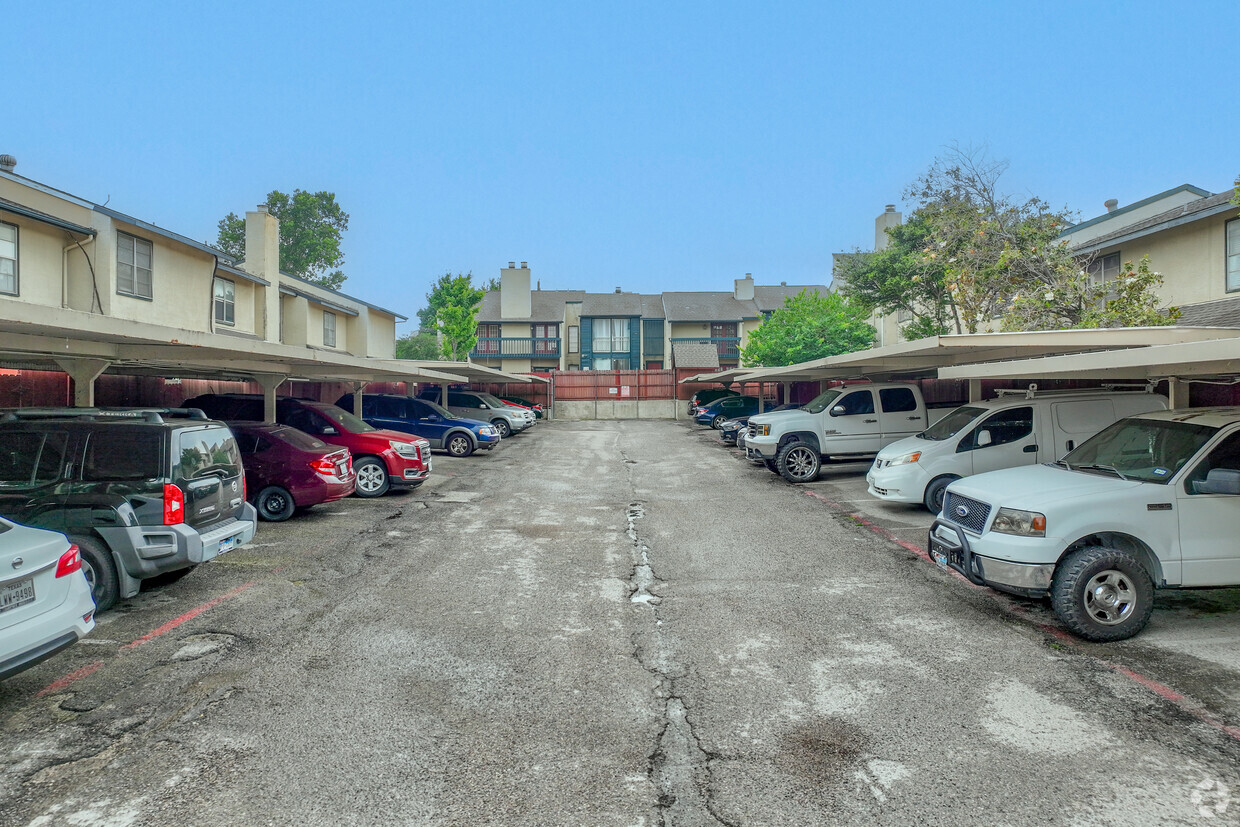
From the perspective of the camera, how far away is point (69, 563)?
189 inches

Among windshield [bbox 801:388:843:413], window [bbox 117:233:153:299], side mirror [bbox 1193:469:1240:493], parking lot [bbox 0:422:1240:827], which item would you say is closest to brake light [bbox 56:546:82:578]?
parking lot [bbox 0:422:1240:827]

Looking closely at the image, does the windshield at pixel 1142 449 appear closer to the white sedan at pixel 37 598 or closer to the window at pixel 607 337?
the white sedan at pixel 37 598


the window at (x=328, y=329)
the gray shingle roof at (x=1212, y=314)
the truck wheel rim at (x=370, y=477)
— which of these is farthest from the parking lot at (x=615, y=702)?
the window at (x=328, y=329)

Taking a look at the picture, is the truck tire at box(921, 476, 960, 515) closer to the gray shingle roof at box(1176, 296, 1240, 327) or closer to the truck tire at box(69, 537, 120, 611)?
the gray shingle roof at box(1176, 296, 1240, 327)

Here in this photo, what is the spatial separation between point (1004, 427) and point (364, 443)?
10693mm

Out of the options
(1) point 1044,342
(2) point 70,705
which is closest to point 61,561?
(2) point 70,705

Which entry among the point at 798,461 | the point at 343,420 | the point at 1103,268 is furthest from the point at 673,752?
the point at 1103,268

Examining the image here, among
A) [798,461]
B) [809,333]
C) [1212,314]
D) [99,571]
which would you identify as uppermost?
[809,333]

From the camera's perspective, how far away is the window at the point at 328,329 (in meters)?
31.9

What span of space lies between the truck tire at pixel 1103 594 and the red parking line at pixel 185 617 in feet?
23.5

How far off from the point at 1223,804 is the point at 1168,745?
63 cm

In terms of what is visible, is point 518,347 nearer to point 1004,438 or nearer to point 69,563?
point 1004,438

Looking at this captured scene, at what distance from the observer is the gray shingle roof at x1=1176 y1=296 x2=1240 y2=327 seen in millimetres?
13469

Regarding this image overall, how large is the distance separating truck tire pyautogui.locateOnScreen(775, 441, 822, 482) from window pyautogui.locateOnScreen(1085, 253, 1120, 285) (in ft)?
28.7
